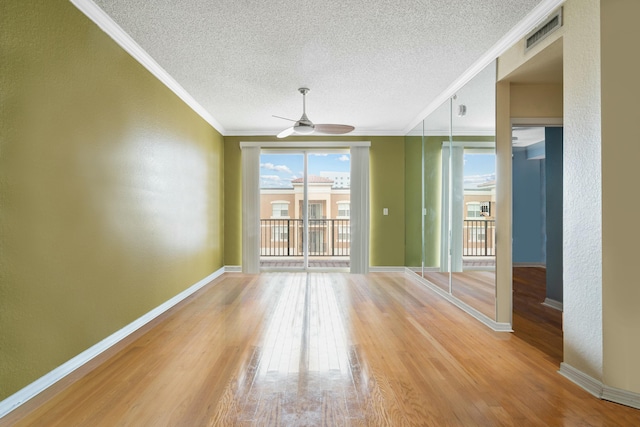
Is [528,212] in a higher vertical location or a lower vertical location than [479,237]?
higher

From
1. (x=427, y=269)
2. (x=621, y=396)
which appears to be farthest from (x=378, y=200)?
(x=621, y=396)

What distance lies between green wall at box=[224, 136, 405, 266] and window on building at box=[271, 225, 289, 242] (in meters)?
1.81

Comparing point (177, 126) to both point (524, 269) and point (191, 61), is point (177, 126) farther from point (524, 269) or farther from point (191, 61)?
point (524, 269)

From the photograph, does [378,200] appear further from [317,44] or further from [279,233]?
[317,44]

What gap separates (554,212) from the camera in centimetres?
412

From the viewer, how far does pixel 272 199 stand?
755 centimetres

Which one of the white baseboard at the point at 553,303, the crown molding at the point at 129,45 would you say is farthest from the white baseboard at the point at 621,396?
the crown molding at the point at 129,45

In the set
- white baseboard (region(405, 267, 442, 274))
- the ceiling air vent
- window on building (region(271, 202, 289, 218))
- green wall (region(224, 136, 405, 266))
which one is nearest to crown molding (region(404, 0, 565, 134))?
the ceiling air vent

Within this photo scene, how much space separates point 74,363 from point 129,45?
265 cm

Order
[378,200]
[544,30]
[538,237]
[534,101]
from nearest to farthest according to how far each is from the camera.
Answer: [544,30], [534,101], [378,200], [538,237]

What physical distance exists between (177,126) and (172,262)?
1.69 m

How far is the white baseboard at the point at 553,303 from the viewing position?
4020 mm

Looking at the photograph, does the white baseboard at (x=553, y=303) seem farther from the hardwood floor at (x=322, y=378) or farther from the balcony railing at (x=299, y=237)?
the balcony railing at (x=299, y=237)

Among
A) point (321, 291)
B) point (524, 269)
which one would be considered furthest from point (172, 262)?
point (524, 269)
